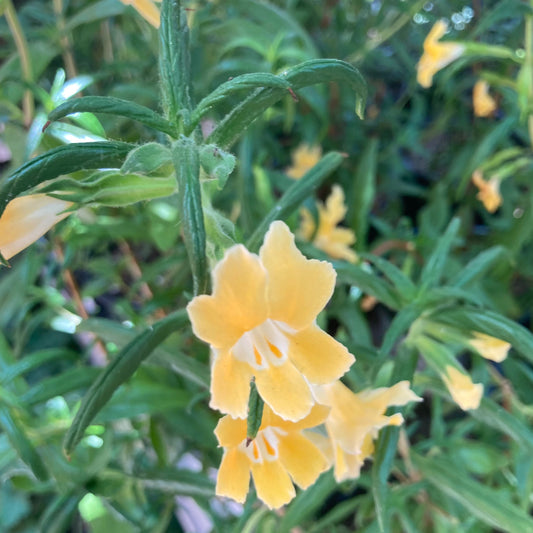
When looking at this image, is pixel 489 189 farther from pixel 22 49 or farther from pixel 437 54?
pixel 22 49

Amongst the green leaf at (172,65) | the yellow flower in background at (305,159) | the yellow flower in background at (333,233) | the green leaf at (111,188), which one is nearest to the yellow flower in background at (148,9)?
the green leaf at (172,65)

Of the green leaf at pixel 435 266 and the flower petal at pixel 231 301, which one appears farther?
the green leaf at pixel 435 266

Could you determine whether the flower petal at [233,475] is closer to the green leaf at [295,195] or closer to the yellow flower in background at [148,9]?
the green leaf at [295,195]

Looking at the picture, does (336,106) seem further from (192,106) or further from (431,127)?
(192,106)

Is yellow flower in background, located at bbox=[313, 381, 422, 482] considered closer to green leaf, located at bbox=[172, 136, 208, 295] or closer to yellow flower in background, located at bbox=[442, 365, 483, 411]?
yellow flower in background, located at bbox=[442, 365, 483, 411]

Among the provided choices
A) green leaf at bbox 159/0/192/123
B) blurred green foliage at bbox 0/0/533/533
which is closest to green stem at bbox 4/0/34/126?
blurred green foliage at bbox 0/0/533/533

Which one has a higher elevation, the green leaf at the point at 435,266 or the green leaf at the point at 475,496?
the green leaf at the point at 435,266
